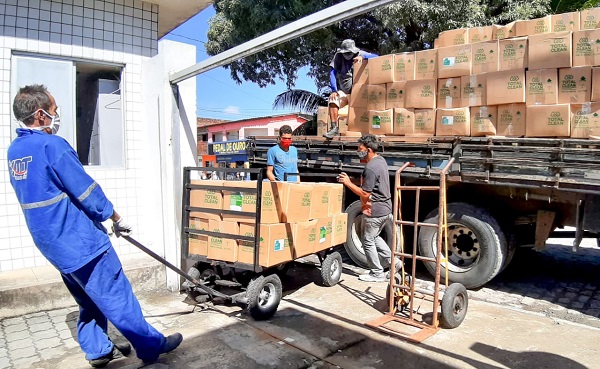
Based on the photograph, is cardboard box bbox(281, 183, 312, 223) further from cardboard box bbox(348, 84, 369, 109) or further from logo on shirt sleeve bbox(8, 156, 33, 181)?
cardboard box bbox(348, 84, 369, 109)

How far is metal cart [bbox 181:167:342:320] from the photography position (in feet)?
13.8

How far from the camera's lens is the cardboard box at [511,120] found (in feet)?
16.7

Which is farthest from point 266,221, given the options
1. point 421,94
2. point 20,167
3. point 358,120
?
point 358,120

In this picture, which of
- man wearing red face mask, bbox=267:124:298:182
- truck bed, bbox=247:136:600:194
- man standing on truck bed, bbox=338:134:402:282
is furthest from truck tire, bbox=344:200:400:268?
man wearing red face mask, bbox=267:124:298:182

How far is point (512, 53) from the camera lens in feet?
16.9

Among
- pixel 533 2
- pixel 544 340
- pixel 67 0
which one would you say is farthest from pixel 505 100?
pixel 533 2

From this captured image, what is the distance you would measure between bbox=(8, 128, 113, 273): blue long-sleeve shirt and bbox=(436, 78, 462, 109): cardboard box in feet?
14.5

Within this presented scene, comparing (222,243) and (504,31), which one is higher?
(504,31)

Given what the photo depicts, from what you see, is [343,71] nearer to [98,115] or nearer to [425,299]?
[98,115]

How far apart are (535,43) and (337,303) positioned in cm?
370

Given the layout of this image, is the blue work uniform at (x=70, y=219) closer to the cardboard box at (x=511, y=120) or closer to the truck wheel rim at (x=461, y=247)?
the truck wheel rim at (x=461, y=247)

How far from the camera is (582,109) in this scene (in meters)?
4.68

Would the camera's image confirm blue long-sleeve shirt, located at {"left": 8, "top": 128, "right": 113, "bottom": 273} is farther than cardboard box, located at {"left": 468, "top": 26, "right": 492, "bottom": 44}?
No

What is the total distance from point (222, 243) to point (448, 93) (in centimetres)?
348
